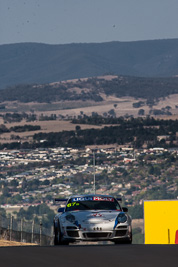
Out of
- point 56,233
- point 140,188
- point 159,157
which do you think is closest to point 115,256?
point 56,233

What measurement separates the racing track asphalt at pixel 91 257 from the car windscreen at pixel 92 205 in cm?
327

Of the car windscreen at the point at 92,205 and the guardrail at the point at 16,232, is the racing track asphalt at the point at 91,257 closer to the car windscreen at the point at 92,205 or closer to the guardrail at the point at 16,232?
the car windscreen at the point at 92,205

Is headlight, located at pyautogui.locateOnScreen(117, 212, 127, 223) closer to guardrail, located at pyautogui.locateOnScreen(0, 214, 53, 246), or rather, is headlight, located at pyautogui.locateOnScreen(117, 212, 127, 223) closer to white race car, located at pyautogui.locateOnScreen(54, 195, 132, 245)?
white race car, located at pyautogui.locateOnScreen(54, 195, 132, 245)

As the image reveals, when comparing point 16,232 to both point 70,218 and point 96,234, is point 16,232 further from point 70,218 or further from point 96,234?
point 96,234

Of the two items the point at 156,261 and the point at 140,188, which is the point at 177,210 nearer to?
the point at 156,261

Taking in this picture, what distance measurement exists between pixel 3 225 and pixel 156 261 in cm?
1541

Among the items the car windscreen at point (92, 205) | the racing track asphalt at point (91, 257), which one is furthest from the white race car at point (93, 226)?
the racing track asphalt at point (91, 257)

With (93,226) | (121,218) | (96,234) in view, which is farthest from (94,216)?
(121,218)

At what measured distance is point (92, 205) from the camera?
18.7m

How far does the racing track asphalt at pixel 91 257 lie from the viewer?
1187 centimetres

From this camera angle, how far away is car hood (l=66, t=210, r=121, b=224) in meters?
17.3

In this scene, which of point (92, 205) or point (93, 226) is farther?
point (92, 205)

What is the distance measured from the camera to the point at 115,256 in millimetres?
13172

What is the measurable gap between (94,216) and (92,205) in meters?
1.21
